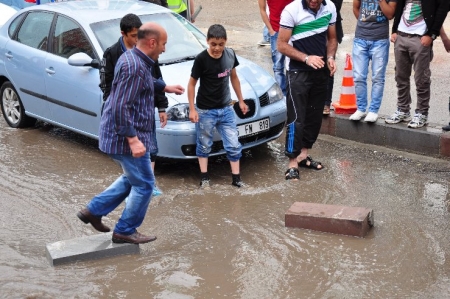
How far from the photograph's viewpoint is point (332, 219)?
20.7ft

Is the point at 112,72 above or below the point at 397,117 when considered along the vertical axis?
above

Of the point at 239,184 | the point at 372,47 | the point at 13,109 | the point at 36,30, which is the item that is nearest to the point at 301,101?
the point at 239,184

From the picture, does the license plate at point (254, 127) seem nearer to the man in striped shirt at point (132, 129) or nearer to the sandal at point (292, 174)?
the sandal at point (292, 174)

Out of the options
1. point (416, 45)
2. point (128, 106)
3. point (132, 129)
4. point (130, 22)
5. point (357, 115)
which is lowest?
point (357, 115)

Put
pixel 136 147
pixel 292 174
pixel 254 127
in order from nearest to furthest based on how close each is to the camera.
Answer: pixel 136 147 < pixel 292 174 < pixel 254 127

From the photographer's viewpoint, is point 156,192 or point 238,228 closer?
point 238,228

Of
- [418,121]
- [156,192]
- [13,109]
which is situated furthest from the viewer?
[13,109]

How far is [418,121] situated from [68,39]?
3.99 m

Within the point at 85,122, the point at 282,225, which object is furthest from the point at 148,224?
the point at 85,122

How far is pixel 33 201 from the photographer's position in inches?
289

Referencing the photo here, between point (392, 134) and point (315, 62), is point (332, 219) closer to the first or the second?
point (315, 62)

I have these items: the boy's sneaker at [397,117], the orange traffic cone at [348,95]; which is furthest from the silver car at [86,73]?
the boy's sneaker at [397,117]

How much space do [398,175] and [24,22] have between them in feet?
16.0

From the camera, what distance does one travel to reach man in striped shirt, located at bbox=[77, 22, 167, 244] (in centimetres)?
550
